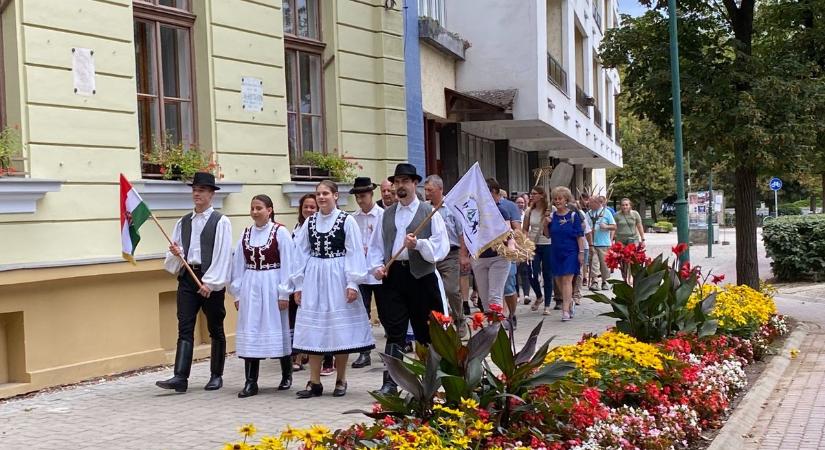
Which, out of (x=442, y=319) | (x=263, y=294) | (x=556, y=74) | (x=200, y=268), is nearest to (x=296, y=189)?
(x=200, y=268)

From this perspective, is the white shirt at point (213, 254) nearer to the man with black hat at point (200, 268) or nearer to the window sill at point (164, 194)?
the man with black hat at point (200, 268)

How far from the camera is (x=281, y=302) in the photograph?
28.6 ft

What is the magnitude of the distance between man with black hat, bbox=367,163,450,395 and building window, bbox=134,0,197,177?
316 centimetres

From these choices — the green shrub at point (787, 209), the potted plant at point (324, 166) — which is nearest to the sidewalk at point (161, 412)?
the potted plant at point (324, 166)

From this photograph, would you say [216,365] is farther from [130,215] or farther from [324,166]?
[324,166]

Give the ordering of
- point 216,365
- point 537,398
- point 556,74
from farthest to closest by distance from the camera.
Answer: point 556,74 < point 216,365 < point 537,398

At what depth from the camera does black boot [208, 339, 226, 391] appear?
9070mm

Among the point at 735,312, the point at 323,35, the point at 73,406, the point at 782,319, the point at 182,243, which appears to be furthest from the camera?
the point at 323,35

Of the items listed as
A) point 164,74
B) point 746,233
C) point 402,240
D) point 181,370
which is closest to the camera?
point 402,240

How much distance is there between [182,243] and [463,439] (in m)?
A: 4.60

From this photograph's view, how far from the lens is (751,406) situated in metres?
8.16

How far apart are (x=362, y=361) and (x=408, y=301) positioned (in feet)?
5.71

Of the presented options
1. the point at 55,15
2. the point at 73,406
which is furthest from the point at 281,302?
the point at 55,15

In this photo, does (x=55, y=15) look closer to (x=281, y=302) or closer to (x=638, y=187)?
(x=281, y=302)
